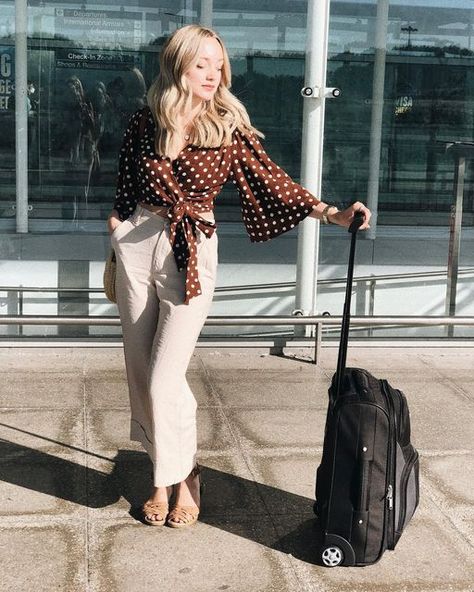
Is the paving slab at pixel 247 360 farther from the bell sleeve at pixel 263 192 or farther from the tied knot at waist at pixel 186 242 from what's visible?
the tied knot at waist at pixel 186 242

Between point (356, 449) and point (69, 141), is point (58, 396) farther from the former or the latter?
point (356, 449)

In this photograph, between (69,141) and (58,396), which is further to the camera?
(69,141)

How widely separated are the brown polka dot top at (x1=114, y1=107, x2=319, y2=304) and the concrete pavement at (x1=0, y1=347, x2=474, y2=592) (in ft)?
3.10

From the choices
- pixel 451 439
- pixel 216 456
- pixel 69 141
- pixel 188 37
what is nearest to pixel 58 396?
pixel 216 456

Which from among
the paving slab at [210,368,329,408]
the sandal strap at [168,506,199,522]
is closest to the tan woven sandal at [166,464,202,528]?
the sandal strap at [168,506,199,522]

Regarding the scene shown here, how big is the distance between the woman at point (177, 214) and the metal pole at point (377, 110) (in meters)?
2.64

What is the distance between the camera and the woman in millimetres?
3604

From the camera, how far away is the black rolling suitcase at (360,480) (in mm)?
3404

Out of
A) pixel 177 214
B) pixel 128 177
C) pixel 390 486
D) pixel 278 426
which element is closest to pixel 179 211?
pixel 177 214

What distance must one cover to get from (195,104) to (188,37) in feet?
0.79

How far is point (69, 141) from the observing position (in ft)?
20.2

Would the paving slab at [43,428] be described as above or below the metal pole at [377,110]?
below

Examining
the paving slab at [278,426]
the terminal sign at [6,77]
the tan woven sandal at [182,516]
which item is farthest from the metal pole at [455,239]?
the tan woven sandal at [182,516]

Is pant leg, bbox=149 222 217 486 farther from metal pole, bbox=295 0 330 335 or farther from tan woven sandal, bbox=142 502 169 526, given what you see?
metal pole, bbox=295 0 330 335
